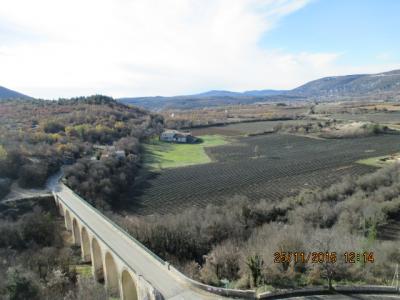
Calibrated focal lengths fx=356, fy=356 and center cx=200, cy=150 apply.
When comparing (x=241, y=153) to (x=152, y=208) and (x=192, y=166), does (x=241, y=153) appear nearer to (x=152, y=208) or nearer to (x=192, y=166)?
(x=192, y=166)

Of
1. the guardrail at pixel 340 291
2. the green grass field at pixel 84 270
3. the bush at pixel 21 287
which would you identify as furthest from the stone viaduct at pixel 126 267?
the bush at pixel 21 287

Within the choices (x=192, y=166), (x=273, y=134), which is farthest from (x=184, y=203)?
(x=273, y=134)

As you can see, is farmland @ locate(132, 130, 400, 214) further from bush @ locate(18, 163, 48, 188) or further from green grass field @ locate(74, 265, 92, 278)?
bush @ locate(18, 163, 48, 188)

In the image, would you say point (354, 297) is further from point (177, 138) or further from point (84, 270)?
point (177, 138)

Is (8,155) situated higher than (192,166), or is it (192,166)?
(8,155)
